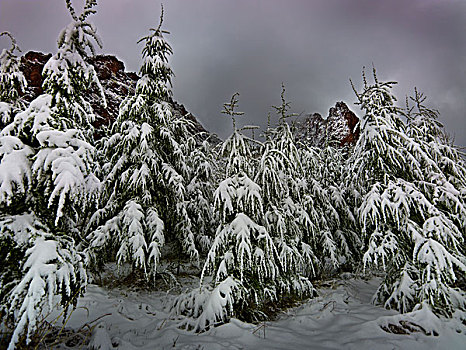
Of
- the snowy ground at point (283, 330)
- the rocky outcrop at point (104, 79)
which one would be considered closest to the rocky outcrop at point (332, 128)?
the snowy ground at point (283, 330)

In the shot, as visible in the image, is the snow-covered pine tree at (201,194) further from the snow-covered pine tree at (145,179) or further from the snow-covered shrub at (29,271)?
the snow-covered shrub at (29,271)

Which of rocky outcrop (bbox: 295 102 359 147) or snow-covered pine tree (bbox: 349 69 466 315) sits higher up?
rocky outcrop (bbox: 295 102 359 147)

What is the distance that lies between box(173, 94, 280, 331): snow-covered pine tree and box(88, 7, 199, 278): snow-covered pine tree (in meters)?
2.84

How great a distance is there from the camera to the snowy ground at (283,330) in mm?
4707

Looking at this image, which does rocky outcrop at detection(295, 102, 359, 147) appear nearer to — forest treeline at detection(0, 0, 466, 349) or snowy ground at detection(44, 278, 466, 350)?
forest treeline at detection(0, 0, 466, 349)

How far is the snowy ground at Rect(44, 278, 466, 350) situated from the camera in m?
4.71

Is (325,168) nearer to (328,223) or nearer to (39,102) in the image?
(328,223)

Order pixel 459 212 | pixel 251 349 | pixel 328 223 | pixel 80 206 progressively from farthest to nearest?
pixel 328 223 < pixel 459 212 < pixel 251 349 < pixel 80 206

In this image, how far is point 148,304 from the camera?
7891 millimetres

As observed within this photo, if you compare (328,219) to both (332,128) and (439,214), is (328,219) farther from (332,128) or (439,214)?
(332,128)

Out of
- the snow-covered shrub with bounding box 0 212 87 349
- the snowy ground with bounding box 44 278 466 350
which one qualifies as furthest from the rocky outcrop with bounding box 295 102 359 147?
the snow-covered shrub with bounding box 0 212 87 349

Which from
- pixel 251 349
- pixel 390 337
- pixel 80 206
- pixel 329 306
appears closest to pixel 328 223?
pixel 329 306

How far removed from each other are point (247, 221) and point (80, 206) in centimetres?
363

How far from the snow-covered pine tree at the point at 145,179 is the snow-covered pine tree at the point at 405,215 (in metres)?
6.60
